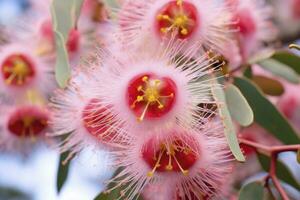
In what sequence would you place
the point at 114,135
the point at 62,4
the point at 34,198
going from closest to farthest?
the point at 114,135 < the point at 62,4 < the point at 34,198

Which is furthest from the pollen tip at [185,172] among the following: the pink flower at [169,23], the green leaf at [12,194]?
the green leaf at [12,194]

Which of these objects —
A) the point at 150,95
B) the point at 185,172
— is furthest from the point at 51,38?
the point at 185,172

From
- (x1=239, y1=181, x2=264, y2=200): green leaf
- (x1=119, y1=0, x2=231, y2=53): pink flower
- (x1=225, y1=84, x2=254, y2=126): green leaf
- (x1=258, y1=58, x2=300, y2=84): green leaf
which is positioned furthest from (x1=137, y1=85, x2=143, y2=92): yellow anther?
(x1=258, y1=58, x2=300, y2=84): green leaf

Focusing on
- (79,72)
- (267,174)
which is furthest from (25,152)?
(267,174)

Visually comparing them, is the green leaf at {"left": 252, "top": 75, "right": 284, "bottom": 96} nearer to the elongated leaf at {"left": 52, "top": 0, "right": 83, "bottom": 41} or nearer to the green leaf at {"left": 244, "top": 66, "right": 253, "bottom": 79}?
the green leaf at {"left": 244, "top": 66, "right": 253, "bottom": 79}

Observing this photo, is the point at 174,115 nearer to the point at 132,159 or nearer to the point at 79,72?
the point at 132,159

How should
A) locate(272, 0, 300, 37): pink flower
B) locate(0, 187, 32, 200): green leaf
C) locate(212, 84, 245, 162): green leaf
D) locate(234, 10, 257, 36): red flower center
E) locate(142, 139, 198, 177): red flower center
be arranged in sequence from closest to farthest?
locate(212, 84, 245, 162): green leaf < locate(142, 139, 198, 177): red flower center < locate(234, 10, 257, 36): red flower center < locate(272, 0, 300, 37): pink flower < locate(0, 187, 32, 200): green leaf

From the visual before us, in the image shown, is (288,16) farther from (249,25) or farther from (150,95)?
(150,95)
